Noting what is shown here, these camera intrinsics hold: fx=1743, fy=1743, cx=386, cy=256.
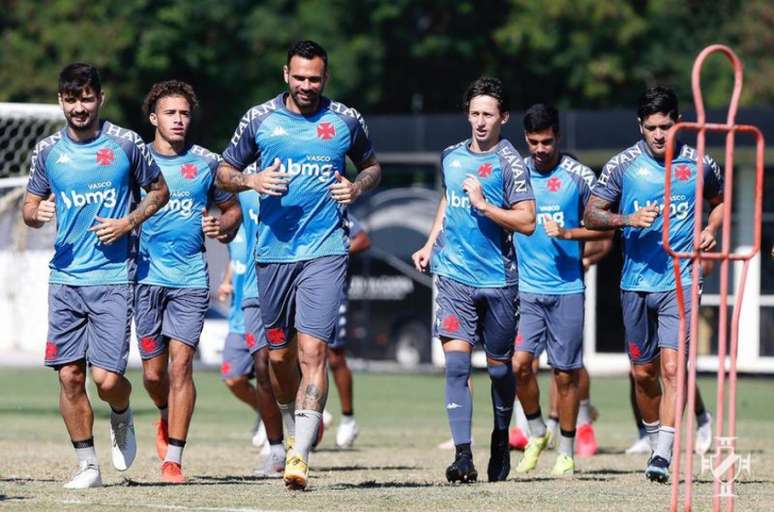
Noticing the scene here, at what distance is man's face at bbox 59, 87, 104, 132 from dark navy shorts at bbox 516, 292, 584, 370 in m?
3.85

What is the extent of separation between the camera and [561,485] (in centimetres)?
1034

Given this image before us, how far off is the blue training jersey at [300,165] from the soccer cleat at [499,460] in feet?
5.47

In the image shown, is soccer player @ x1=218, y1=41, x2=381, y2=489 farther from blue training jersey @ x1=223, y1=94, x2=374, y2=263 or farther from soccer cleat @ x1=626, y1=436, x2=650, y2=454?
soccer cleat @ x1=626, y1=436, x2=650, y2=454

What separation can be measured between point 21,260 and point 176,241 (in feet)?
41.5

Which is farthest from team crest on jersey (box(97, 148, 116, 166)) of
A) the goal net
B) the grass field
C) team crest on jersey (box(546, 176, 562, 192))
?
the goal net

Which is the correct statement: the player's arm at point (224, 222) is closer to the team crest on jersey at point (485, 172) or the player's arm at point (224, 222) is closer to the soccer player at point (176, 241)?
the soccer player at point (176, 241)

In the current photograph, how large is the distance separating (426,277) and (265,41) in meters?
16.0

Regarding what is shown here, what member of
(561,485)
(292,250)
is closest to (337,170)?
(292,250)

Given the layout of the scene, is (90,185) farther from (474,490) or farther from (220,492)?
(474,490)

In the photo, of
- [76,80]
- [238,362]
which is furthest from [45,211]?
[238,362]

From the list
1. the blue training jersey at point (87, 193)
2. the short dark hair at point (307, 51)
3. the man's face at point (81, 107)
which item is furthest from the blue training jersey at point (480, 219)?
the man's face at point (81, 107)

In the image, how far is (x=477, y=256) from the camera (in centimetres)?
1069

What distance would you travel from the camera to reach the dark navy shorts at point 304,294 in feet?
32.7

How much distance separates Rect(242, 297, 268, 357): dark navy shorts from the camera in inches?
478
